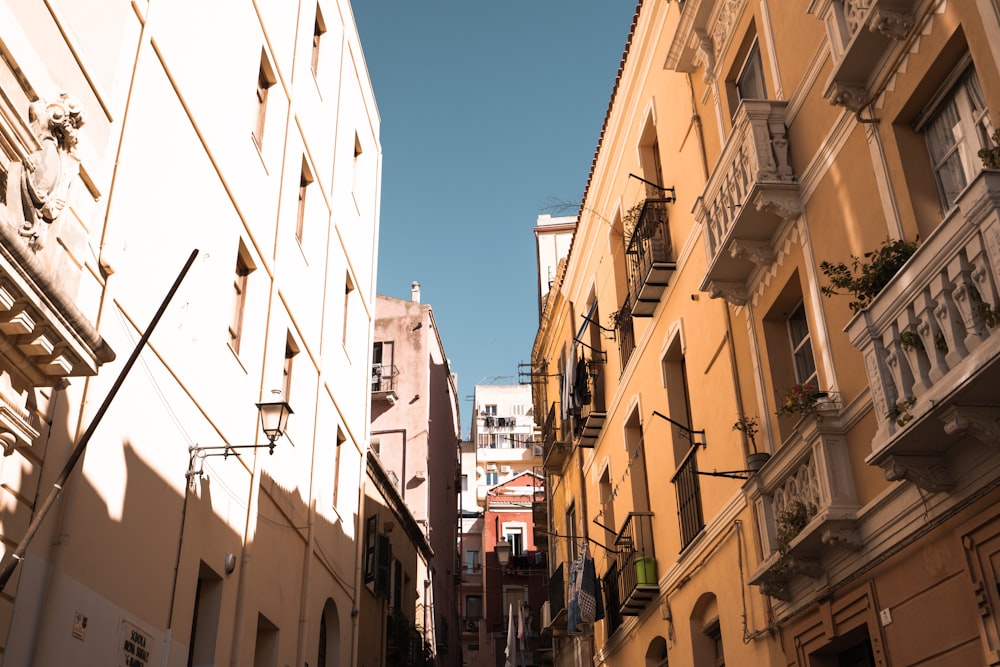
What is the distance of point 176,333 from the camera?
39.2 ft

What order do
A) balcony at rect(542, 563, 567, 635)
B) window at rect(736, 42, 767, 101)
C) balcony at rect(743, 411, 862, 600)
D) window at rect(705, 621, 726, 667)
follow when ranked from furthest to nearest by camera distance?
balcony at rect(542, 563, 567, 635), window at rect(705, 621, 726, 667), window at rect(736, 42, 767, 101), balcony at rect(743, 411, 862, 600)

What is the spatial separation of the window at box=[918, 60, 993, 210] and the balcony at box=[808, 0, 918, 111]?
2.02 ft

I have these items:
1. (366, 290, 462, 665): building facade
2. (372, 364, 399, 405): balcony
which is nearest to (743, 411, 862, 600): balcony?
(366, 290, 462, 665): building facade

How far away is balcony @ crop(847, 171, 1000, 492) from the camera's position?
6.39 metres

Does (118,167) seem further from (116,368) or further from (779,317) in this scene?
(779,317)

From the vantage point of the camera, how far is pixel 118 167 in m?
10.3

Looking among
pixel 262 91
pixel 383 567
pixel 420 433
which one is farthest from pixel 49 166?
pixel 420 433

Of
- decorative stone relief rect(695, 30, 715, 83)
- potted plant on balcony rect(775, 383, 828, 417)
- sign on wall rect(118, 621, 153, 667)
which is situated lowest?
sign on wall rect(118, 621, 153, 667)

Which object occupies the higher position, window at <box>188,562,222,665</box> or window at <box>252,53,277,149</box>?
window at <box>252,53,277,149</box>

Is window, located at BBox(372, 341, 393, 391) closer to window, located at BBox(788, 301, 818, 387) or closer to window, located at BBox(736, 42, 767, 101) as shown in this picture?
window, located at BBox(736, 42, 767, 101)

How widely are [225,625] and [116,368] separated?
13.7 ft

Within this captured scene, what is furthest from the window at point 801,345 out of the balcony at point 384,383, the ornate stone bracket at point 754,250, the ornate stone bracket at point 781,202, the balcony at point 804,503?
the balcony at point 384,383

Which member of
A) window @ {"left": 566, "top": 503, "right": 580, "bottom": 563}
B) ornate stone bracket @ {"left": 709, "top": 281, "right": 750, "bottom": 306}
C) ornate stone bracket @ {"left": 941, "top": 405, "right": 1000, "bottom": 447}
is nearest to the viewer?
ornate stone bracket @ {"left": 941, "top": 405, "right": 1000, "bottom": 447}

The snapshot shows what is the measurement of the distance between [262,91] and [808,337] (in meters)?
9.65
